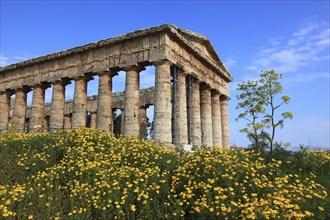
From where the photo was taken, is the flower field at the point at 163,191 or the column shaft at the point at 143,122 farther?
the column shaft at the point at 143,122

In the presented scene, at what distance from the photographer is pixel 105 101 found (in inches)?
858

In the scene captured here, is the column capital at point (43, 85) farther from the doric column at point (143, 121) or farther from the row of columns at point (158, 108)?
the doric column at point (143, 121)

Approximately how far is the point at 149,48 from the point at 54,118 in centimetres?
1061

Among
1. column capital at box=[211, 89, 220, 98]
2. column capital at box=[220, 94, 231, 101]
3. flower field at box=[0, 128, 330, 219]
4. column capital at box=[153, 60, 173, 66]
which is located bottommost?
flower field at box=[0, 128, 330, 219]

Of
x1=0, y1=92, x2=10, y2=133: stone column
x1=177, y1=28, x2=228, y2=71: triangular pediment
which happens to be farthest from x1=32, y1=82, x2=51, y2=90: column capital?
x1=177, y1=28, x2=228, y2=71: triangular pediment

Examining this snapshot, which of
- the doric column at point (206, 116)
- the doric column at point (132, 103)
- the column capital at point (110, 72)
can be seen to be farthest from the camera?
the doric column at point (206, 116)

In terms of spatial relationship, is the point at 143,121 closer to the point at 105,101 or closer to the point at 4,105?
the point at 105,101

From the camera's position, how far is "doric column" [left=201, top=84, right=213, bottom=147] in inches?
982

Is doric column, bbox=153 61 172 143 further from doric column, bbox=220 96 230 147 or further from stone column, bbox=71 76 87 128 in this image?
doric column, bbox=220 96 230 147

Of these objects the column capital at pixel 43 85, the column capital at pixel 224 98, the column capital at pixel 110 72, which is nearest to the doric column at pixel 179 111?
the column capital at pixel 110 72

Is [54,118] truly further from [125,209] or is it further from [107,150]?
[125,209]

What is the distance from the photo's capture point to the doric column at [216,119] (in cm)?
2680

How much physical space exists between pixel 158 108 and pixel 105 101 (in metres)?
5.14

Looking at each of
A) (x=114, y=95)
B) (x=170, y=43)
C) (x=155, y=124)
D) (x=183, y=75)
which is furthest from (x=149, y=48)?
(x=114, y=95)
